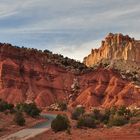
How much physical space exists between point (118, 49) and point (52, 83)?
55.0m

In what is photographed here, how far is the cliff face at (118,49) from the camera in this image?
458ft

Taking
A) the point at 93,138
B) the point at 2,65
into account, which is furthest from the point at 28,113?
the point at 2,65

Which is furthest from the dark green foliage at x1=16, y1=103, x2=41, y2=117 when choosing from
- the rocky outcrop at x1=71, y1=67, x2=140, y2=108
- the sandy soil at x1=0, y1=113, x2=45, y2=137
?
the rocky outcrop at x1=71, y1=67, x2=140, y2=108

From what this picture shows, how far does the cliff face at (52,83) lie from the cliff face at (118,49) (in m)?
45.7

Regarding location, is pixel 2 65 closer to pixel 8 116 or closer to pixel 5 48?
pixel 5 48

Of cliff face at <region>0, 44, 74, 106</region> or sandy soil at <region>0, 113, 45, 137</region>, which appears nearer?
sandy soil at <region>0, 113, 45, 137</region>

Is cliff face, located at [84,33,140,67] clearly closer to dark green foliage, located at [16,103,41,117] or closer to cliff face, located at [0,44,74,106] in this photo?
cliff face, located at [0,44,74,106]

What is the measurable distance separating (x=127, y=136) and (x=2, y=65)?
6217 cm

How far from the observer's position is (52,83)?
307 feet

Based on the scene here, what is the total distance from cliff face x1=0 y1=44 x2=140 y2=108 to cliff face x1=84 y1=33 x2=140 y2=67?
45732mm

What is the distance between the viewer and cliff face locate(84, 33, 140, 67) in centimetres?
13950

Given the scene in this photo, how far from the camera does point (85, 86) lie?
305ft

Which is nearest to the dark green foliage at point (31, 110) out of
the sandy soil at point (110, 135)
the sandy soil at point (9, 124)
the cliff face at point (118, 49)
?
the sandy soil at point (9, 124)

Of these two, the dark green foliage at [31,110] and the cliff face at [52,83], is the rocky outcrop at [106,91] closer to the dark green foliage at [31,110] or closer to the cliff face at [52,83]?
the cliff face at [52,83]
